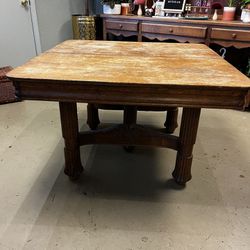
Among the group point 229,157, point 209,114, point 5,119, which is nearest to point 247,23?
point 209,114

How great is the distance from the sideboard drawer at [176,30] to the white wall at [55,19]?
1176 mm

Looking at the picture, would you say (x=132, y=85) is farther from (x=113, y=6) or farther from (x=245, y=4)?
(x=113, y=6)

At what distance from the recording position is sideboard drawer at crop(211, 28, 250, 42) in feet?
7.69

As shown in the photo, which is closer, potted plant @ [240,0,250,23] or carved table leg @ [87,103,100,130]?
carved table leg @ [87,103,100,130]

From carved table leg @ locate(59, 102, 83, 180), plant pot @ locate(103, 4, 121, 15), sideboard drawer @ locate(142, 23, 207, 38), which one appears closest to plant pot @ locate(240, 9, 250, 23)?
sideboard drawer @ locate(142, 23, 207, 38)

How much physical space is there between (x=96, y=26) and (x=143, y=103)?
2.53m

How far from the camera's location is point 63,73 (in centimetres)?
108

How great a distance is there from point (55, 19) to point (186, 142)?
268cm

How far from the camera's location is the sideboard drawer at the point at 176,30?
2523mm

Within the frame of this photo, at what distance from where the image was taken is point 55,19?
3.23m

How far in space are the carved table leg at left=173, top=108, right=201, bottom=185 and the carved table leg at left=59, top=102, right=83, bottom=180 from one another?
24.2 inches

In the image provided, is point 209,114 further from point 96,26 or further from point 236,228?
point 96,26

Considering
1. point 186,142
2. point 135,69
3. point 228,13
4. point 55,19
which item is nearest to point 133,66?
point 135,69

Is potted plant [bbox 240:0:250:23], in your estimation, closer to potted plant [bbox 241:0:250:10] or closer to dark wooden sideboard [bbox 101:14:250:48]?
potted plant [bbox 241:0:250:10]
